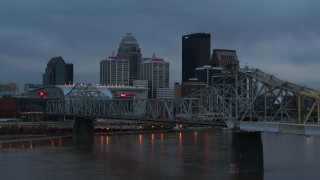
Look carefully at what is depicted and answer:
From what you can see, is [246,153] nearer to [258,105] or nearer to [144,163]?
[258,105]

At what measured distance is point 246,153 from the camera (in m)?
64.2

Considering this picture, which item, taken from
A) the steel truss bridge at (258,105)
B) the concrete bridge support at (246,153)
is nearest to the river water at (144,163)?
the concrete bridge support at (246,153)

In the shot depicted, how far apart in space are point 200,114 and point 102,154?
1663 centimetres

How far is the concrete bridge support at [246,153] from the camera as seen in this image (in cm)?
6346

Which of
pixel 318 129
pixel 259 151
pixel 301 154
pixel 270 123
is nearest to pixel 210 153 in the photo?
pixel 301 154

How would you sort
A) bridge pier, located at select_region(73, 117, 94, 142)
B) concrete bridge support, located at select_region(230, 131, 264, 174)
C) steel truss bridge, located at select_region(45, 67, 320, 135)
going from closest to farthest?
steel truss bridge, located at select_region(45, 67, 320, 135) < concrete bridge support, located at select_region(230, 131, 264, 174) < bridge pier, located at select_region(73, 117, 94, 142)

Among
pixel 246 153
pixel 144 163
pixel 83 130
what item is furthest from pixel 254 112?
pixel 83 130

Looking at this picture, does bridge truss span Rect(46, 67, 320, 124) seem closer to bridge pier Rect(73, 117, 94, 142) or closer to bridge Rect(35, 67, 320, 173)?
bridge Rect(35, 67, 320, 173)

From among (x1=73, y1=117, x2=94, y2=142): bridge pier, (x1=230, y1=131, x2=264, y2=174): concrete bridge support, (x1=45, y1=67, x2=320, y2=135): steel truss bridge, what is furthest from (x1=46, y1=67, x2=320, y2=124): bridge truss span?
(x1=73, y1=117, x2=94, y2=142): bridge pier

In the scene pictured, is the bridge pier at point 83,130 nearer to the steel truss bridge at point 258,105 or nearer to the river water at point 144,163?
the river water at point 144,163

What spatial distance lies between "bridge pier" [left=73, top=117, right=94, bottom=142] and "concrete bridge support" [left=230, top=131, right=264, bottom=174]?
6425cm

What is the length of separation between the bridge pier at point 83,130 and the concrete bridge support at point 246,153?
64250mm

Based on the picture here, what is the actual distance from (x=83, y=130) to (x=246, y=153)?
68.1 meters

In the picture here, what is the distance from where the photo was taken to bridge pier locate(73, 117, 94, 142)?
124 metres
